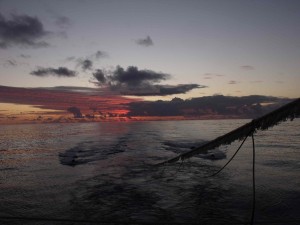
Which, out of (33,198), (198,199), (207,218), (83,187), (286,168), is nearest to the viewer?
(207,218)

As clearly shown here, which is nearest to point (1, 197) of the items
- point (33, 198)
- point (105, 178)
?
point (33, 198)

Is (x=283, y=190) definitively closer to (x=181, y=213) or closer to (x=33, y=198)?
(x=181, y=213)

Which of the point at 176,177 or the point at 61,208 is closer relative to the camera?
the point at 61,208

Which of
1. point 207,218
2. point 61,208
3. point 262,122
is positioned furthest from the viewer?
point 61,208

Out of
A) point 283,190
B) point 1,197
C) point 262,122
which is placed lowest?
point 1,197

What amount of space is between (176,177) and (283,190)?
23.7ft

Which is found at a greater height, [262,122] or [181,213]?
[262,122]

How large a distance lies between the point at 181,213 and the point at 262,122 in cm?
808

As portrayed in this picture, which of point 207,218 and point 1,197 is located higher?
point 207,218

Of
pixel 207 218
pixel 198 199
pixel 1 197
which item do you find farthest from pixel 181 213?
pixel 1 197

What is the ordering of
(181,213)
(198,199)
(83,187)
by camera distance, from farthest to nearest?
(83,187), (198,199), (181,213)

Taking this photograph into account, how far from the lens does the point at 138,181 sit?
59.7ft

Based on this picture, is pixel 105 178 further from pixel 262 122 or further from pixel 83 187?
pixel 262 122

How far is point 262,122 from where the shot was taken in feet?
16.3
